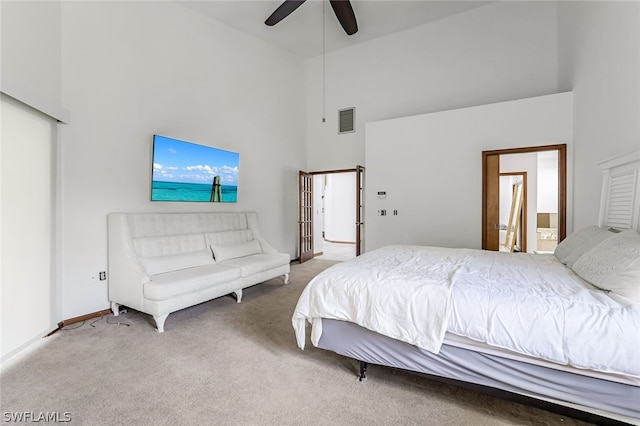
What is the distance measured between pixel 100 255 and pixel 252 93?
11.5ft

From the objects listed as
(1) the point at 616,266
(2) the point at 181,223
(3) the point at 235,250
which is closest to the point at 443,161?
(1) the point at 616,266

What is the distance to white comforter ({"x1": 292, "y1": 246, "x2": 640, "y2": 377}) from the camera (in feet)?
4.49

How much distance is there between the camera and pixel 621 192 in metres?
2.50

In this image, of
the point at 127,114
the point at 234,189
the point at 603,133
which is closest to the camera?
the point at 603,133

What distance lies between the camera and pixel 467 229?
4562 millimetres

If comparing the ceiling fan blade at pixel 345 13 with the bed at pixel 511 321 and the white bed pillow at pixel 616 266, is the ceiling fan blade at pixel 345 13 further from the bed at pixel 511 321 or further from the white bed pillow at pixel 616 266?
the white bed pillow at pixel 616 266

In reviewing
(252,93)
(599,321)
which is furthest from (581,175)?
(252,93)

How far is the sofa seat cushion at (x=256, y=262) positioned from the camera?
3.76m

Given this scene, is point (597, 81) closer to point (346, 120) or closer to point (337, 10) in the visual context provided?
point (337, 10)

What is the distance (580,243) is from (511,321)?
1604mm

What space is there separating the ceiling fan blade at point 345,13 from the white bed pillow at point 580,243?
334 cm

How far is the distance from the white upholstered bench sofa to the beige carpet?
37cm

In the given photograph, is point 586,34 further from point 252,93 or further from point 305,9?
point 252,93

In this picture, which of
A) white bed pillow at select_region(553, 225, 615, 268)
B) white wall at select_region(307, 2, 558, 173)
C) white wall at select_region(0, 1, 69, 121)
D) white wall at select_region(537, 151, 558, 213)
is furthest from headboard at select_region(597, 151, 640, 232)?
white wall at select_region(537, 151, 558, 213)
